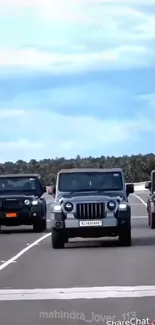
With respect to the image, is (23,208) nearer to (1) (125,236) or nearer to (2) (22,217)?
(2) (22,217)

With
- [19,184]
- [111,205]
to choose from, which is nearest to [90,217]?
[111,205]

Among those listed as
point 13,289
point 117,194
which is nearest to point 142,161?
point 117,194

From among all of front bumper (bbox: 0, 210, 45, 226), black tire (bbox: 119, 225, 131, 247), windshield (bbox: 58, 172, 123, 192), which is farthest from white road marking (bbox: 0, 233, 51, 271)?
black tire (bbox: 119, 225, 131, 247)

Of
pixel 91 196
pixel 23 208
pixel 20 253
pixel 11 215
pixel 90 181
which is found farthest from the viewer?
pixel 23 208

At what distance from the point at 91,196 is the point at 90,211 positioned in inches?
20.2

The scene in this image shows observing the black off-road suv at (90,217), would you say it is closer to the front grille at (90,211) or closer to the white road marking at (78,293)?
the front grille at (90,211)

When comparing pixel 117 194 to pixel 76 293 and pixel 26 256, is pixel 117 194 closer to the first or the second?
pixel 26 256

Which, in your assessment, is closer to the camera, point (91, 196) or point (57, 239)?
point (57, 239)

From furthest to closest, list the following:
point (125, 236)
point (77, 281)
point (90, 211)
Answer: point (125, 236) → point (90, 211) → point (77, 281)

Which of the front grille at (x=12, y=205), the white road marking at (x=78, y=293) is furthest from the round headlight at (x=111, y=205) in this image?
the white road marking at (x=78, y=293)

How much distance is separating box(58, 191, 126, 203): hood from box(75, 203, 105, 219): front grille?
149 mm

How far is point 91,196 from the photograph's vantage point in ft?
79.1

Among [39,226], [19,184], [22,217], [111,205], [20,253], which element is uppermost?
[19,184]

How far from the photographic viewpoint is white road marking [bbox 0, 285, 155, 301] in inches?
543
